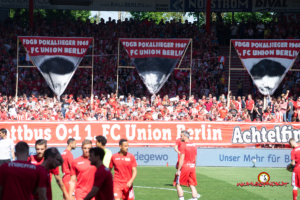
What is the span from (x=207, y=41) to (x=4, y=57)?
12949mm

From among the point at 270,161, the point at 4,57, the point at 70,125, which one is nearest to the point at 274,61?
the point at 270,161

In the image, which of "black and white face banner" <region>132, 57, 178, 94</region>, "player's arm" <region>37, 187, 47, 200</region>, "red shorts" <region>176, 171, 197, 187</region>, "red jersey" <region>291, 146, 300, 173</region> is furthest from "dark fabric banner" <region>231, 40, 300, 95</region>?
"player's arm" <region>37, 187, 47, 200</region>

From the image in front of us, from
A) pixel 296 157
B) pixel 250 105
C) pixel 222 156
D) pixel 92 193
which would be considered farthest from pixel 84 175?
pixel 250 105

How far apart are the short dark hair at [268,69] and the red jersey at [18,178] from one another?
2052cm

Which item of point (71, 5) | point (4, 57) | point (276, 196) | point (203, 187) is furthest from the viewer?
point (71, 5)

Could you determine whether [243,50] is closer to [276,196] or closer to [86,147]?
[276,196]

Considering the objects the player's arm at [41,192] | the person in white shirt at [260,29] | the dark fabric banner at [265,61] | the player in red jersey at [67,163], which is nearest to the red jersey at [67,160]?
the player in red jersey at [67,163]

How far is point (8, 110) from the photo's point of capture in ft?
75.0

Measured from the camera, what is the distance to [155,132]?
68.5 feet

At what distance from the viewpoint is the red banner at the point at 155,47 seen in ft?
80.0

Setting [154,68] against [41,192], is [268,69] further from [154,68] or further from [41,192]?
[41,192]

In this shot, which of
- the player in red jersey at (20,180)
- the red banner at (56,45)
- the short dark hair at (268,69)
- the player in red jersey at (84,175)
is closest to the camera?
the player in red jersey at (20,180)

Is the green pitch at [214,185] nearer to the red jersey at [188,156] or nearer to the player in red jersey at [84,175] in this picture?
the red jersey at [188,156]

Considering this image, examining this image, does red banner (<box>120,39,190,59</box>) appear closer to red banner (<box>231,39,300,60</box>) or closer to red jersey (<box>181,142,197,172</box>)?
red banner (<box>231,39,300,60</box>)
